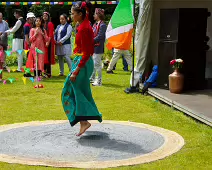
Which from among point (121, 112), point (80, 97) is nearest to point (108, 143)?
point (80, 97)

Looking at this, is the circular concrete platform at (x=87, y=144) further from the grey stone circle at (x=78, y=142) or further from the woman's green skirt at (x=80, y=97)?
the woman's green skirt at (x=80, y=97)

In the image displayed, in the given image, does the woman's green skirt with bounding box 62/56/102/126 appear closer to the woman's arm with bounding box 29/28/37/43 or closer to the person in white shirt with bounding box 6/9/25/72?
the woman's arm with bounding box 29/28/37/43

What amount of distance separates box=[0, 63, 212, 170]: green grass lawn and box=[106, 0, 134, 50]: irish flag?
1086 millimetres

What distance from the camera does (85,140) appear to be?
5355 millimetres

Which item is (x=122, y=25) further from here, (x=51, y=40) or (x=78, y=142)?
(x=78, y=142)

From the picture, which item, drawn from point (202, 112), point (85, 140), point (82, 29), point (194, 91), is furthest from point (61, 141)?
point (194, 91)

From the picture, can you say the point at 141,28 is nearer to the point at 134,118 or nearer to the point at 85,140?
the point at 134,118

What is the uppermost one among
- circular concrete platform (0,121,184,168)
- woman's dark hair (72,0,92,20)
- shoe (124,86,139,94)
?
woman's dark hair (72,0,92,20)

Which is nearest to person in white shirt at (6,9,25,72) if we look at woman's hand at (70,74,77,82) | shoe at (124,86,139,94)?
shoe at (124,86,139,94)

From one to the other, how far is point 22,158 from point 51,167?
0.44 meters

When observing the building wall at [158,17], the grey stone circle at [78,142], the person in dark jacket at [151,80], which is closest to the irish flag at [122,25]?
the building wall at [158,17]

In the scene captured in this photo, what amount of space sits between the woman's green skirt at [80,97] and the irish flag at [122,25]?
11.7 ft

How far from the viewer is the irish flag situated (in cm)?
872

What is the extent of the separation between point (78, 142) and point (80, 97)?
55 centimetres
